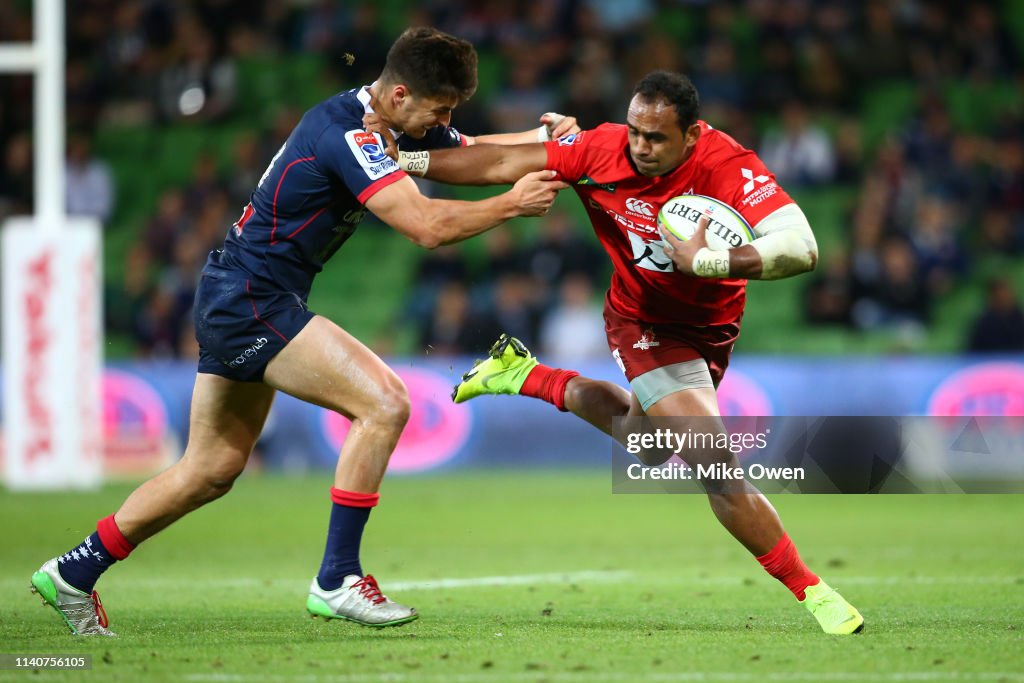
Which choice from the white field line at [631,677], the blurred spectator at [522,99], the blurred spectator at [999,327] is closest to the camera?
the white field line at [631,677]

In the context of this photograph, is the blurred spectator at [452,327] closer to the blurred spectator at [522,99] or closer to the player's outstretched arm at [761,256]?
the blurred spectator at [522,99]

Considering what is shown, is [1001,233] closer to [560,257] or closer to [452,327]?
[560,257]

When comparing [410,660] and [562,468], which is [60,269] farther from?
[410,660]

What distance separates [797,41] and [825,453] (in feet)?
30.5

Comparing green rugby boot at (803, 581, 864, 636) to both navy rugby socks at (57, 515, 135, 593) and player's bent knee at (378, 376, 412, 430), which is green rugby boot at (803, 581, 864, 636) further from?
navy rugby socks at (57, 515, 135, 593)

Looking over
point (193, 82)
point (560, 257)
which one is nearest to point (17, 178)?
point (193, 82)

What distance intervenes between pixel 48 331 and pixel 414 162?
8182 mm

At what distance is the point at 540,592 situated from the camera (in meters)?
7.44

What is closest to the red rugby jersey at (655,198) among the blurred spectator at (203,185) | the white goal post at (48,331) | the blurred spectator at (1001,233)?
the white goal post at (48,331)

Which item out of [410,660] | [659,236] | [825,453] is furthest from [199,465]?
[825,453]

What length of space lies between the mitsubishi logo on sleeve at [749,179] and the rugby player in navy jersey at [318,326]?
2.76ft

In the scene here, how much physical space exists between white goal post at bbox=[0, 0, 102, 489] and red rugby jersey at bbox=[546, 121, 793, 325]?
8165 mm

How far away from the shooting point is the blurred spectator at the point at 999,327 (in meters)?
15.2

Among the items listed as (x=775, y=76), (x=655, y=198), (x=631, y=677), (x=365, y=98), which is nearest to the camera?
(x=631, y=677)
